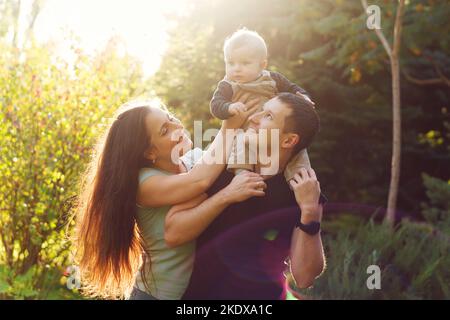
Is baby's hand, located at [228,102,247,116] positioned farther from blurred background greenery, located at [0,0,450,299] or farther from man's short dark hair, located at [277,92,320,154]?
blurred background greenery, located at [0,0,450,299]

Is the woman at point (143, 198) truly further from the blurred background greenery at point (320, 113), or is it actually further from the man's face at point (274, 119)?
the blurred background greenery at point (320, 113)

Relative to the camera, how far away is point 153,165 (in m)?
2.40

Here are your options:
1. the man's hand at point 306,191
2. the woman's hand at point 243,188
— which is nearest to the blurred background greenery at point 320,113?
the woman's hand at point 243,188

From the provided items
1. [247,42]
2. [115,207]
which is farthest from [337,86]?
[115,207]

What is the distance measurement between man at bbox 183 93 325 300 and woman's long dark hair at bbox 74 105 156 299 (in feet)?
1.02

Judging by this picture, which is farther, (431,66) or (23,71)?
(431,66)

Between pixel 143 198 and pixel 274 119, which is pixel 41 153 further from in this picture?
pixel 274 119

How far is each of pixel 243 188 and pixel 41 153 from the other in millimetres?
3820

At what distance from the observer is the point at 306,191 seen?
2174mm

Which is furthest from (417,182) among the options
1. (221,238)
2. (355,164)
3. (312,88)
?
(221,238)

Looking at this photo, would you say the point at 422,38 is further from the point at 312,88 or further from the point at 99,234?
the point at 99,234

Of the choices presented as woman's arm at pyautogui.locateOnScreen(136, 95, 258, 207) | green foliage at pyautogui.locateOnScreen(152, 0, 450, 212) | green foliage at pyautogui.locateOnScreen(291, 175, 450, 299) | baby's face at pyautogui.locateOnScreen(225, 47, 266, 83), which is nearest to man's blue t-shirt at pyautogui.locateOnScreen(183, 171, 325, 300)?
woman's arm at pyautogui.locateOnScreen(136, 95, 258, 207)

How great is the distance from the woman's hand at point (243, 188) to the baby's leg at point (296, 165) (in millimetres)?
163

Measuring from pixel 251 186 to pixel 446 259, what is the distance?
441cm
